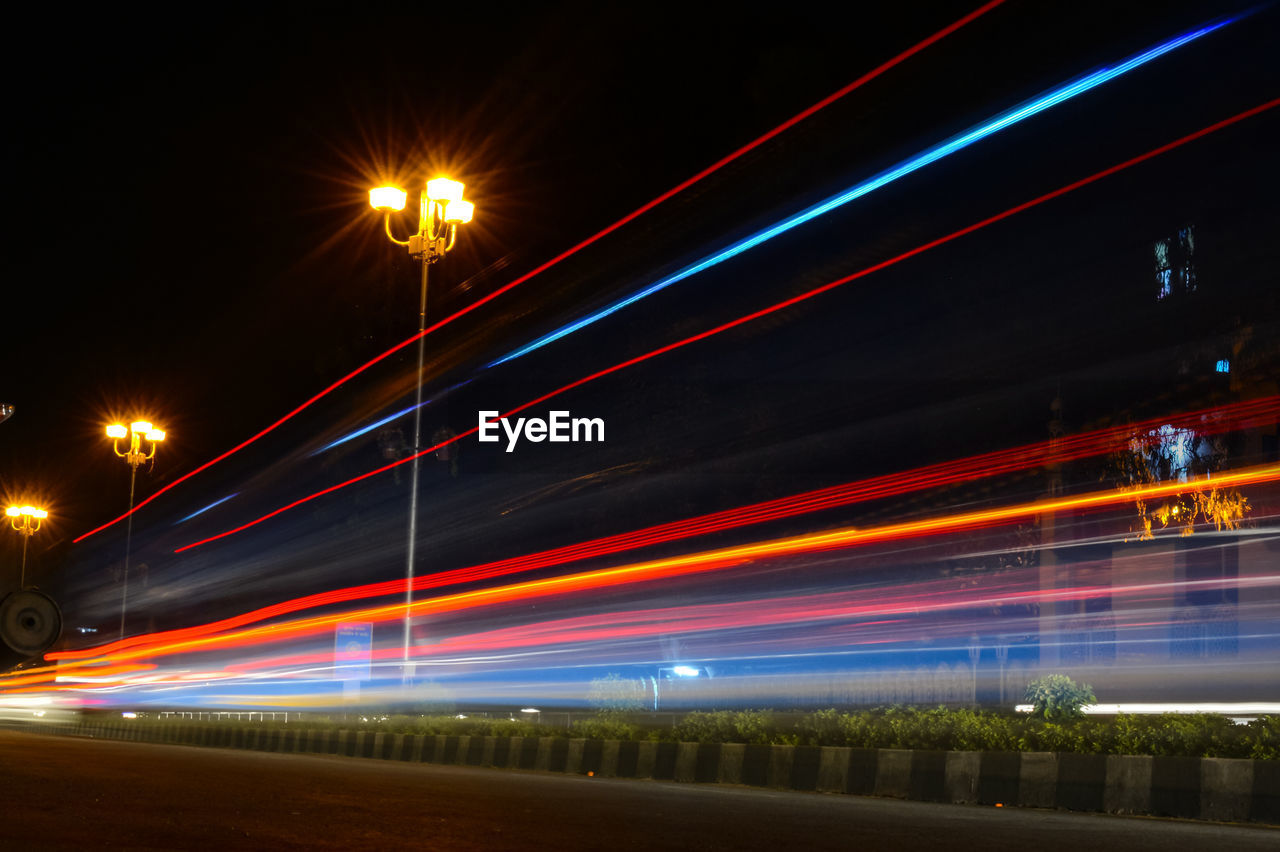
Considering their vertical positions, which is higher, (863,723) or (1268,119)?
(1268,119)

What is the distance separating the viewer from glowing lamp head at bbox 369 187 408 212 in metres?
26.5

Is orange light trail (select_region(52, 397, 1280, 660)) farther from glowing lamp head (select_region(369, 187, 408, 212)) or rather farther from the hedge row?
the hedge row

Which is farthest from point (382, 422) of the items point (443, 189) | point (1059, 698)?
point (1059, 698)

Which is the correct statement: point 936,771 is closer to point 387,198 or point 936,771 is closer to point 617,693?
point 617,693

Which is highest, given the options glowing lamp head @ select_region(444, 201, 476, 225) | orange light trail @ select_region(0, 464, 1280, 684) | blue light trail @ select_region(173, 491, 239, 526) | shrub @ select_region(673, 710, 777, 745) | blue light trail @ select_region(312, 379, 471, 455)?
glowing lamp head @ select_region(444, 201, 476, 225)

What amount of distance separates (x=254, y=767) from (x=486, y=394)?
27.0 m

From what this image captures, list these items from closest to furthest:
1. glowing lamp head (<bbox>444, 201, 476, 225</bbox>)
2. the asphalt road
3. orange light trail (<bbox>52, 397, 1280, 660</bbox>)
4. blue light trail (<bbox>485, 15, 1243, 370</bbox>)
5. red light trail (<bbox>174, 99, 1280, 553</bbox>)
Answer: the asphalt road
blue light trail (<bbox>485, 15, 1243, 370</bbox>)
glowing lamp head (<bbox>444, 201, 476, 225</bbox>)
orange light trail (<bbox>52, 397, 1280, 660</bbox>)
red light trail (<bbox>174, 99, 1280, 553</bbox>)

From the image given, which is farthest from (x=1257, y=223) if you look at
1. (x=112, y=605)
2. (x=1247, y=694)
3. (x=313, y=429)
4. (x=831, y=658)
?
(x=112, y=605)

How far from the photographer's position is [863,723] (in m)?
16.1

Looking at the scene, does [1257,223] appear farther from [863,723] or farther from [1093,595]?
[863,723]

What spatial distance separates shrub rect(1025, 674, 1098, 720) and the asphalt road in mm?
3347

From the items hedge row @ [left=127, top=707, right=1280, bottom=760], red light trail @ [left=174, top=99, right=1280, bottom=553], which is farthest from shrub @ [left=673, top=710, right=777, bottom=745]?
red light trail @ [left=174, top=99, right=1280, bottom=553]

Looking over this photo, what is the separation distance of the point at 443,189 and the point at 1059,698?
14025mm

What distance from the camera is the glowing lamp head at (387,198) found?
87.1 ft
